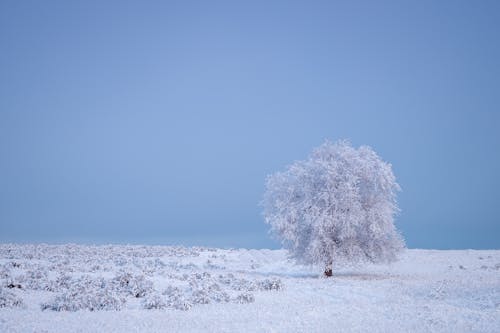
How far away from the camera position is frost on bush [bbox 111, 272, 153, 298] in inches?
905

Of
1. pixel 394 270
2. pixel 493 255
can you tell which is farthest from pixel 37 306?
pixel 493 255

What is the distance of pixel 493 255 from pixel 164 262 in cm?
3015

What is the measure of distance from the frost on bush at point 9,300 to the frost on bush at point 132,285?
4.28 meters

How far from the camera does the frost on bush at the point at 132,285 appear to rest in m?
23.0

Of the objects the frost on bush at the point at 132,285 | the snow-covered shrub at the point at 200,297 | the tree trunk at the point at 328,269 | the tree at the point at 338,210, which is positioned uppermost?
the tree at the point at 338,210

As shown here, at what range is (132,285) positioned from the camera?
23.7m

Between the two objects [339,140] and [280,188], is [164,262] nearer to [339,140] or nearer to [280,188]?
[280,188]

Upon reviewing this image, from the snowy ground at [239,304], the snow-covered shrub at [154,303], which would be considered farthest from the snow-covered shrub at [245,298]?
the snow-covered shrub at [154,303]

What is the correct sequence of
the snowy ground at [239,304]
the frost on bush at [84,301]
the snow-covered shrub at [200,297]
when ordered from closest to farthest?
the snowy ground at [239,304]
the frost on bush at [84,301]
the snow-covered shrub at [200,297]

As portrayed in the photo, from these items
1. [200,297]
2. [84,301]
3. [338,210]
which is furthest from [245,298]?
[338,210]

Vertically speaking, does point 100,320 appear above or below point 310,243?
below

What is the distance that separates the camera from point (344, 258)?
3366 centimetres

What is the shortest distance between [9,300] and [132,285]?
519 centimetres

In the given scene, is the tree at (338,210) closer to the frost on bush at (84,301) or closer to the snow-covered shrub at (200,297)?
the snow-covered shrub at (200,297)
